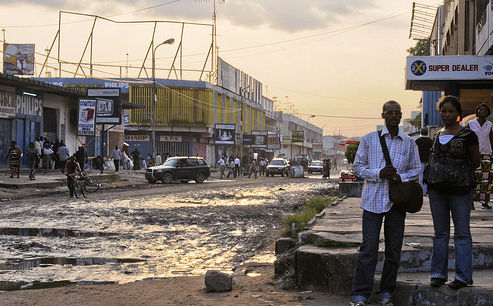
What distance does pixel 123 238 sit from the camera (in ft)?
39.2

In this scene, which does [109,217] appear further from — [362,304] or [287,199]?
[362,304]

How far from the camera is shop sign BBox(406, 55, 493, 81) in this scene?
2112 centimetres

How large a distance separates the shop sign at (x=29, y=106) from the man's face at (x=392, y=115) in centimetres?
3191

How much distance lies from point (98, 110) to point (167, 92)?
112ft

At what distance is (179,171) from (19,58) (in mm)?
26581

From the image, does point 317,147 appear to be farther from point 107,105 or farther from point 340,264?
point 340,264

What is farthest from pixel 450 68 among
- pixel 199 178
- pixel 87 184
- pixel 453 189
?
pixel 199 178

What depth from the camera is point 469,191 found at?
5.92 metres

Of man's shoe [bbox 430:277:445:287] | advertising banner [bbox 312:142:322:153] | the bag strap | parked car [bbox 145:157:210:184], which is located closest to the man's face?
the bag strap

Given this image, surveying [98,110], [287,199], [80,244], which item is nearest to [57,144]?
[98,110]

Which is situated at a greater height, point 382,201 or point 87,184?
point 382,201

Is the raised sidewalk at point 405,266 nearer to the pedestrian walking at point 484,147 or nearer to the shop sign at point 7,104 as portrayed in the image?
the pedestrian walking at point 484,147

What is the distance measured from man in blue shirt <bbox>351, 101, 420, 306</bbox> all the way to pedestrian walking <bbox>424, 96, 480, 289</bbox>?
23 cm

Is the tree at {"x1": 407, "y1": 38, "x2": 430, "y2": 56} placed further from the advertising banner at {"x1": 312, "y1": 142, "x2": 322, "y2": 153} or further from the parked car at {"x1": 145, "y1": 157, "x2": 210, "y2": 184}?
the advertising banner at {"x1": 312, "y1": 142, "x2": 322, "y2": 153}
